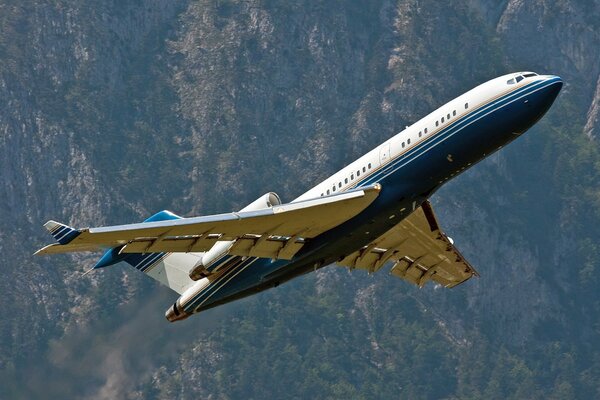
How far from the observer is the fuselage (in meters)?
73.6

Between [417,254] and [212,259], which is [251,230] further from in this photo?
[417,254]

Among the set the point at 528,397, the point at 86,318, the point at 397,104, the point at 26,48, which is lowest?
the point at 528,397

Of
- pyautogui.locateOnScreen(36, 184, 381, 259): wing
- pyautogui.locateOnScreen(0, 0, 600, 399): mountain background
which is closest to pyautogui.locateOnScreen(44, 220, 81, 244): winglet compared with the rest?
pyautogui.locateOnScreen(36, 184, 381, 259): wing

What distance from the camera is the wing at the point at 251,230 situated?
7288 centimetres

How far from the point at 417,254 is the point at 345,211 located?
11.6 m

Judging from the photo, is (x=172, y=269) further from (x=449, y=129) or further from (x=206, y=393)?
(x=206, y=393)

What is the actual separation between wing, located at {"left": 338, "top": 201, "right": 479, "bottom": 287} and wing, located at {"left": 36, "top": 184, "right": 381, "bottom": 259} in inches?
269

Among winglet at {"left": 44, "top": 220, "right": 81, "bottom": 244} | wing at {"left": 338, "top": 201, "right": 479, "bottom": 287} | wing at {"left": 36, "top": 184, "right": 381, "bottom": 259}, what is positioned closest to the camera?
winglet at {"left": 44, "top": 220, "right": 81, "bottom": 244}

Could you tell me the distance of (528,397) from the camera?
171 m

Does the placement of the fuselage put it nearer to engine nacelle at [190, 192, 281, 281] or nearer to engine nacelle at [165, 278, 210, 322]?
engine nacelle at [190, 192, 281, 281]

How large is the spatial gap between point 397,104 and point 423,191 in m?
123

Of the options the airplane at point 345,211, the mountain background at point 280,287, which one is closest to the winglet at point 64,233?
A: the airplane at point 345,211

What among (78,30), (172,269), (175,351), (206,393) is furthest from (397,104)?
(172,269)

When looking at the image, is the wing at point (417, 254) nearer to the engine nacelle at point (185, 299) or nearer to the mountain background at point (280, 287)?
the engine nacelle at point (185, 299)
